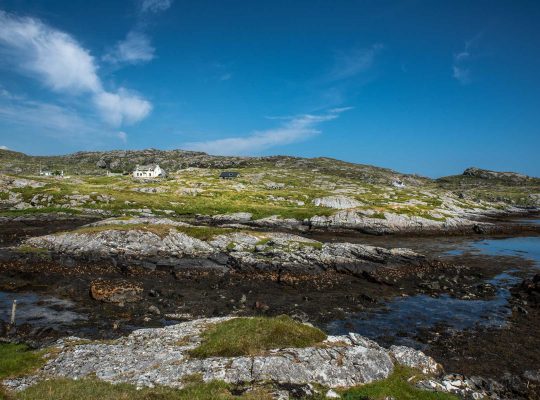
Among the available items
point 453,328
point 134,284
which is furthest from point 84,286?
point 453,328

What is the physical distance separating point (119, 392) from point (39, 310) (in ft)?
77.9

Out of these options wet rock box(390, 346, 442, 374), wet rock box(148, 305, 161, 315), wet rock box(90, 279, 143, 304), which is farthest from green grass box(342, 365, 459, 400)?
wet rock box(90, 279, 143, 304)

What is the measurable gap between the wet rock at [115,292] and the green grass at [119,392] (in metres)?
20.3

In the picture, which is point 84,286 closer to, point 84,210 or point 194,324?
point 194,324

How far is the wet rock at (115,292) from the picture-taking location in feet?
123

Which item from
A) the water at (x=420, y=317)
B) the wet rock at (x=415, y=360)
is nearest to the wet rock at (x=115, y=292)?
the water at (x=420, y=317)

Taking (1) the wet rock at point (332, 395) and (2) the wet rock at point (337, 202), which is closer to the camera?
(1) the wet rock at point (332, 395)

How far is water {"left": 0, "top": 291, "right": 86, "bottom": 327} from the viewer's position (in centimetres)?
3197

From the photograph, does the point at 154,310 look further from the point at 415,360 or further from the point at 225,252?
the point at 415,360

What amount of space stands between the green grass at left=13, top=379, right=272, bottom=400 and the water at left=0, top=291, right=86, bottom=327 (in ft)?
55.3

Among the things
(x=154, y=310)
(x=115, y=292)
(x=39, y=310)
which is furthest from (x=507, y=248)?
(x=39, y=310)

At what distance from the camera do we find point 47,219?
8975 cm

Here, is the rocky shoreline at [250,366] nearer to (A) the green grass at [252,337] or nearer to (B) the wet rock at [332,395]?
(B) the wet rock at [332,395]

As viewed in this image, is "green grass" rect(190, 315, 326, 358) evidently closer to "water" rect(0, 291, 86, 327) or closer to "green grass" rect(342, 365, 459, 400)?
"green grass" rect(342, 365, 459, 400)
